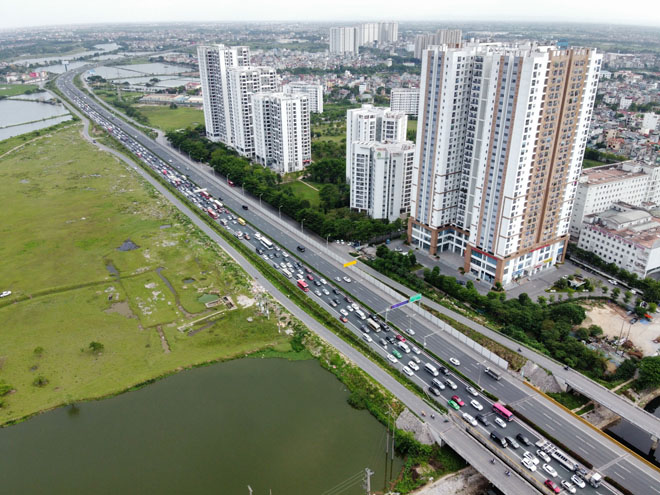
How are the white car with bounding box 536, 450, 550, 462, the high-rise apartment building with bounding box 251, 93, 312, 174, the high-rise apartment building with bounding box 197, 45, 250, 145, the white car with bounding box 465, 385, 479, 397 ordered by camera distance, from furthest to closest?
the high-rise apartment building with bounding box 197, 45, 250, 145 < the high-rise apartment building with bounding box 251, 93, 312, 174 < the white car with bounding box 465, 385, 479, 397 < the white car with bounding box 536, 450, 550, 462

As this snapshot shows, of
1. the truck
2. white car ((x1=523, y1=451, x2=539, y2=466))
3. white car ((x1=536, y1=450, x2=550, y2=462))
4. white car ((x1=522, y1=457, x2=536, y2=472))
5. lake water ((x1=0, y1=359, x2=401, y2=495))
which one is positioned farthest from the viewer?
the truck

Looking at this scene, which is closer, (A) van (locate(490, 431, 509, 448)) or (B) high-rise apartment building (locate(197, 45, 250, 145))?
(A) van (locate(490, 431, 509, 448))

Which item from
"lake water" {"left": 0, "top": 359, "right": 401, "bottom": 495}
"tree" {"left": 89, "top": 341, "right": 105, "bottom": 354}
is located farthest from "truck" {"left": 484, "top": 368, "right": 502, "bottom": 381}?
"tree" {"left": 89, "top": 341, "right": 105, "bottom": 354}

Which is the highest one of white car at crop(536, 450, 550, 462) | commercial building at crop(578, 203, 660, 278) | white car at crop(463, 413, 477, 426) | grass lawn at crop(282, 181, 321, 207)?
commercial building at crop(578, 203, 660, 278)

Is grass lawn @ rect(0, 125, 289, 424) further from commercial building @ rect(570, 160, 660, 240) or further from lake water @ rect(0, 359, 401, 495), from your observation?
commercial building @ rect(570, 160, 660, 240)

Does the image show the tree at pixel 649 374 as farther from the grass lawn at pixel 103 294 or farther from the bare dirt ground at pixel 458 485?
the grass lawn at pixel 103 294

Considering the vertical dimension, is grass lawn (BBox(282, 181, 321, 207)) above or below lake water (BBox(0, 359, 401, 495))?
above
